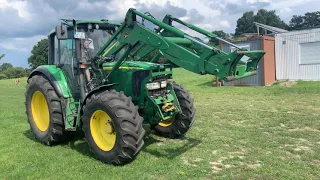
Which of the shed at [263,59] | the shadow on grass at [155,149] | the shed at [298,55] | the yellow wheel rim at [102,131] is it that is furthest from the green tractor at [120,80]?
the shed at [298,55]

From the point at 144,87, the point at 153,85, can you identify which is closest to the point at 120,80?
→ the point at 144,87

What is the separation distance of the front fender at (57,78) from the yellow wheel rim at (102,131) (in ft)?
3.91

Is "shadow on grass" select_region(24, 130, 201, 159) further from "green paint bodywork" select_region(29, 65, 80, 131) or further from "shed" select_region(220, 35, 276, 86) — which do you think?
"shed" select_region(220, 35, 276, 86)

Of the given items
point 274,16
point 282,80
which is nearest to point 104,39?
point 282,80

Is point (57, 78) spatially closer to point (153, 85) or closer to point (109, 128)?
point (109, 128)

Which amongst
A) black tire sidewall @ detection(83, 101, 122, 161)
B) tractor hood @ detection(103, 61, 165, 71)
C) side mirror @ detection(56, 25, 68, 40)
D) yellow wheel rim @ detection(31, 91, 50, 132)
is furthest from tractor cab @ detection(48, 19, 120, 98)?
black tire sidewall @ detection(83, 101, 122, 161)

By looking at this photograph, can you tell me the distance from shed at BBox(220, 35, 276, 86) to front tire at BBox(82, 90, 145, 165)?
1312 cm

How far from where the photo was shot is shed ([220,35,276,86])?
59.1ft

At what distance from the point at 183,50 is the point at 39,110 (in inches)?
166

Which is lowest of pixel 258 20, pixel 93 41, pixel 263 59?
pixel 93 41

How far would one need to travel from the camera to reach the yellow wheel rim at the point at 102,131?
5.53 m

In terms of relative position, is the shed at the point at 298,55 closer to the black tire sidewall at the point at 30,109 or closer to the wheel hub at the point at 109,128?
the black tire sidewall at the point at 30,109

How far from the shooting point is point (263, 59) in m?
18.1

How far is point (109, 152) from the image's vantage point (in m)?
5.36
